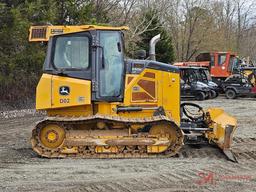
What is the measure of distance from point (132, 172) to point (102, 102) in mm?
1865

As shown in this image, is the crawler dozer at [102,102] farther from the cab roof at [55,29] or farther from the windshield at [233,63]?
the windshield at [233,63]

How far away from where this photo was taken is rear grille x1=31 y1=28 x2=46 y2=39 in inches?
341

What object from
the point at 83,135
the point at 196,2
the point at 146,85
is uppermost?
the point at 196,2

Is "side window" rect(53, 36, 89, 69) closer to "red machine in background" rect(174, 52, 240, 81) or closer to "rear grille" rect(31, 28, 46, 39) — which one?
"rear grille" rect(31, 28, 46, 39)

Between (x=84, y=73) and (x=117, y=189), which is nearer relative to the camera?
(x=117, y=189)

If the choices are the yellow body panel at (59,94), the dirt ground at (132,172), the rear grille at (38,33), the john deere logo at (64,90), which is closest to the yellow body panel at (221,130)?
the dirt ground at (132,172)

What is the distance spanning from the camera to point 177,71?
8820 mm

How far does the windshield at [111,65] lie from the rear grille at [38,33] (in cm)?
117

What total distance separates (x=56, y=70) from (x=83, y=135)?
52.5 inches

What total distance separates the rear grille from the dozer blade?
373cm

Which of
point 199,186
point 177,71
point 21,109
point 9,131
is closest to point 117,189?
point 199,186

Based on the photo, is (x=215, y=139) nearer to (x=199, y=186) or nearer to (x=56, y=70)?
(x=199, y=186)

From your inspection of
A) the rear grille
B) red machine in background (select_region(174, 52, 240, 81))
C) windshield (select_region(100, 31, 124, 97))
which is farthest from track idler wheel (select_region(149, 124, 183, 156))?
red machine in background (select_region(174, 52, 240, 81))

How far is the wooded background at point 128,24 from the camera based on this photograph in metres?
15.4
